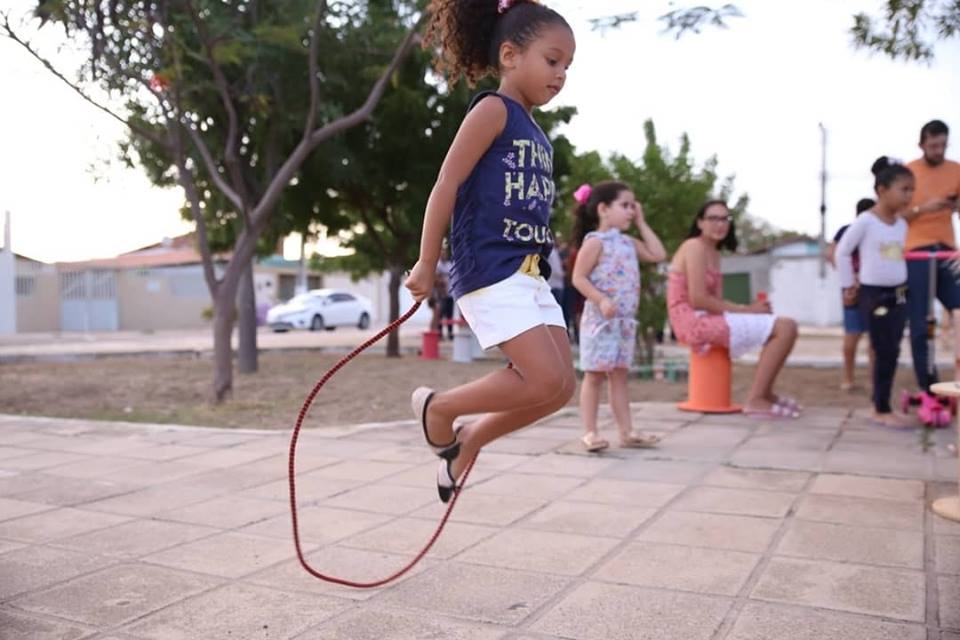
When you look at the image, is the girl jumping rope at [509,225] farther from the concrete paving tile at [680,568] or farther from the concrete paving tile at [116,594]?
the concrete paving tile at [116,594]

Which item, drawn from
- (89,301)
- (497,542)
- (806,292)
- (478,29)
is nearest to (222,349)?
(497,542)

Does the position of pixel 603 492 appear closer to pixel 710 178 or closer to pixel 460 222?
pixel 460 222

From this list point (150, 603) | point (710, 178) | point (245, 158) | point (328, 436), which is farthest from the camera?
point (245, 158)

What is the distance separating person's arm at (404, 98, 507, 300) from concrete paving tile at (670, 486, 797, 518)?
6.21 feet

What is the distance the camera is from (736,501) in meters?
4.26

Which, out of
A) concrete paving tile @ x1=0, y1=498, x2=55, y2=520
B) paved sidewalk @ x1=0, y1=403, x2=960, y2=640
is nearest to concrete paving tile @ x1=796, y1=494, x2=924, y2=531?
paved sidewalk @ x1=0, y1=403, x2=960, y2=640

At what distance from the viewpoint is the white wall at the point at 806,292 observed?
122ft

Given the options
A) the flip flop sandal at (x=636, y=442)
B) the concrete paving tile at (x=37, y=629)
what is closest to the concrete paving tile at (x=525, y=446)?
the flip flop sandal at (x=636, y=442)

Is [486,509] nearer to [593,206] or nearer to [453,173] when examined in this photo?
[453,173]

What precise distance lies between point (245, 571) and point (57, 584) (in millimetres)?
602

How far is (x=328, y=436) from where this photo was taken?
6.34 metres

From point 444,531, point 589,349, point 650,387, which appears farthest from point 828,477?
point 650,387

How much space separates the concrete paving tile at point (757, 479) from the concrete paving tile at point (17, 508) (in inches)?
123

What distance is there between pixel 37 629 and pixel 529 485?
2503mm
